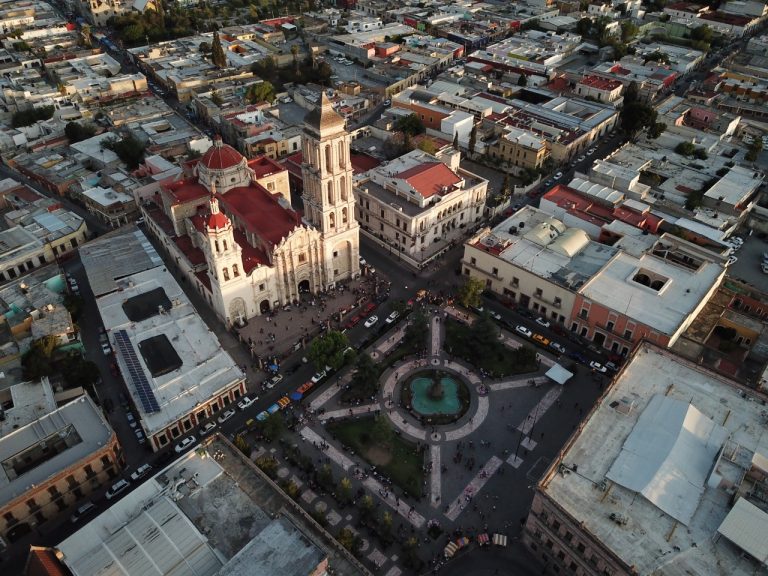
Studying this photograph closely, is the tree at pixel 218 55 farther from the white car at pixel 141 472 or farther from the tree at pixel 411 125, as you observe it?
the white car at pixel 141 472

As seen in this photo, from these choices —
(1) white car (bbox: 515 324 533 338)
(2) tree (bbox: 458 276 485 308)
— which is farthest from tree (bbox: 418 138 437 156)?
(1) white car (bbox: 515 324 533 338)

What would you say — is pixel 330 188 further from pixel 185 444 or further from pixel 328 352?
pixel 185 444

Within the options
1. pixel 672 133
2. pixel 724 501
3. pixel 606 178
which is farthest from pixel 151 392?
pixel 672 133

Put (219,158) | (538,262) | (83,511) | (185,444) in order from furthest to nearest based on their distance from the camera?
(219,158) → (538,262) → (185,444) → (83,511)

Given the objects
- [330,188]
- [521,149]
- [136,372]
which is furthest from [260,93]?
[136,372]

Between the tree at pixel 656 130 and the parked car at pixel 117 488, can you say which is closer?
the parked car at pixel 117 488

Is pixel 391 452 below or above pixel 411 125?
below

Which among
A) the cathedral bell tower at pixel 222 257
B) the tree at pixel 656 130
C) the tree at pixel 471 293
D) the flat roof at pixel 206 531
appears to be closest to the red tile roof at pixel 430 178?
the tree at pixel 471 293

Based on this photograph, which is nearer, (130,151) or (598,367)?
(598,367)
